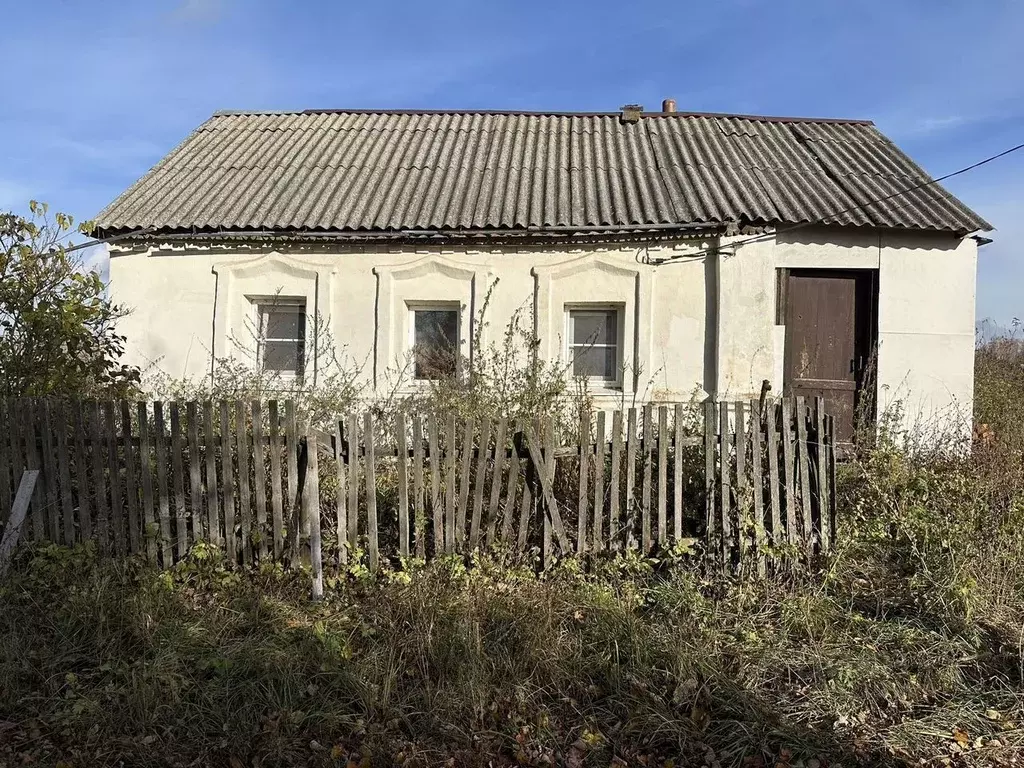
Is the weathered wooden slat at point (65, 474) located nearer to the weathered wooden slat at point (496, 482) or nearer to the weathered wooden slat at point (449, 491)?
the weathered wooden slat at point (449, 491)

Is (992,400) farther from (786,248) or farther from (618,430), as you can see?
(618,430)

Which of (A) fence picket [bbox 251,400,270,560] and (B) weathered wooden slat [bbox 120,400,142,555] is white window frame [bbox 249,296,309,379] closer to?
(B) weathered wooden slat [bbox 120,400,142,555]

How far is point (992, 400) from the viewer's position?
8125 millimetres

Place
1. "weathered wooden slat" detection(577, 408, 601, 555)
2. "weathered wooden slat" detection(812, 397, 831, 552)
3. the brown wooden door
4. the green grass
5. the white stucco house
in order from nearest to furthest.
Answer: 1. the green grass
2. "weathered wooden slat" detection(577, 408, 601, 555)
3. "weathered wooden slat" detection(812, 397, 831, 552)
4. the white stucco house
5. the brown wooden door

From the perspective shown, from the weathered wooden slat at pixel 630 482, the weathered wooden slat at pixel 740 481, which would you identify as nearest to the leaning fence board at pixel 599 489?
the weathered wooden slat at pixel 630 482

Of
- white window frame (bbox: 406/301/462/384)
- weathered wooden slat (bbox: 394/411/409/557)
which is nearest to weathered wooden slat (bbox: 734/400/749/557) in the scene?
weathered wooden slat (bbox: 394/411/409/557)

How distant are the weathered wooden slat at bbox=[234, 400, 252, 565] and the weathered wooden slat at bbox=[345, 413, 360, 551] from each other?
0.30 metres

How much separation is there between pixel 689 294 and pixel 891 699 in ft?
17.9

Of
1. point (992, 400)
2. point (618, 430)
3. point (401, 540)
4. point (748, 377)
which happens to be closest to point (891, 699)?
point (618, 430)

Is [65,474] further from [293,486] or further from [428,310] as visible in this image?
[428,310]

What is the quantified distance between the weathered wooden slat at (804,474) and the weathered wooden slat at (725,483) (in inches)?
19.5

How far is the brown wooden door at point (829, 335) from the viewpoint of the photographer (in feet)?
26.3

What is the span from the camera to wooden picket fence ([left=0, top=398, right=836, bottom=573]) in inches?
171

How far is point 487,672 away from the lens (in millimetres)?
3391
